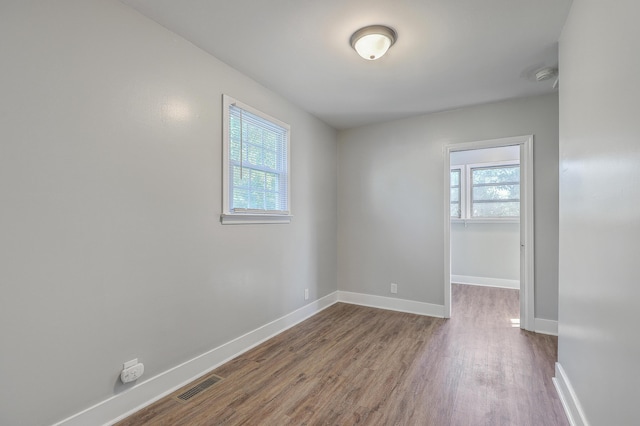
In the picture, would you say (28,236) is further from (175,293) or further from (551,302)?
(551,302)

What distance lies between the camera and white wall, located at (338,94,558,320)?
3.14m

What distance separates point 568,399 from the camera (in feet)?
6.04

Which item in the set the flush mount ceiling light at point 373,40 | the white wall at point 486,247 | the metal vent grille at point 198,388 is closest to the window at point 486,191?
the white wall at point 486,247

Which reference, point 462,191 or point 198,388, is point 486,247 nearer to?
point 462,191

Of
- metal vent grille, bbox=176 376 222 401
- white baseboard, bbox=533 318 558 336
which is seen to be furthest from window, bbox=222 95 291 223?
white baseboard, bbox=533 318 558 336

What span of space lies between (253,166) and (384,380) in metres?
2.13

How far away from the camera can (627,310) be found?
110 cm

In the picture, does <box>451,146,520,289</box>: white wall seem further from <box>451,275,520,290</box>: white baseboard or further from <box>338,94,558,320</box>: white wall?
<box>338,94,558,320</box>: white wall

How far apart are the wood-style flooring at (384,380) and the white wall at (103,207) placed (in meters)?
0.40

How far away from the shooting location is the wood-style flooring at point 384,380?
72.0 inches

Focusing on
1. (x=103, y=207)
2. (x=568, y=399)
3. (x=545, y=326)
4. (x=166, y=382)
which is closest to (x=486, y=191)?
(x=545, y=326)

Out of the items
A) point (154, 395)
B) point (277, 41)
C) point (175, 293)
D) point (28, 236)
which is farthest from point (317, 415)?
point (277, 41)

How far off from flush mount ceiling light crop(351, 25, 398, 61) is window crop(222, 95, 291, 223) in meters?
1.15

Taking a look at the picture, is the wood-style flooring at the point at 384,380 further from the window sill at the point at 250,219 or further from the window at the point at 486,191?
the window at the point at 486,191
